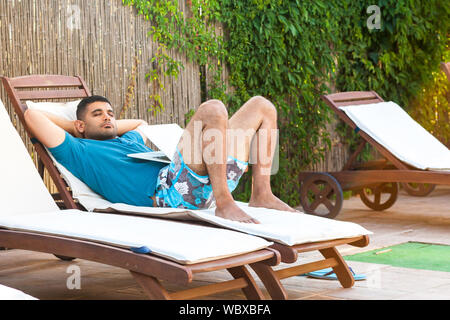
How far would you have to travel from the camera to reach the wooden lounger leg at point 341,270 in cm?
348

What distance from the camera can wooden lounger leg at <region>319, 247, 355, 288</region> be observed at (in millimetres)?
3479

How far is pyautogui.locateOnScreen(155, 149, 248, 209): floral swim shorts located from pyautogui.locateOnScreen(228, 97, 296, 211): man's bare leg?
0.22 feet

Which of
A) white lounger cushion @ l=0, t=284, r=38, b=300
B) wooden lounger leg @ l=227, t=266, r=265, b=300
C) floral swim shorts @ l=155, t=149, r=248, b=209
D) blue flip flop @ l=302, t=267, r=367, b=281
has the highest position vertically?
floral swim shorts @ l=155, t=149, r=248, b=209

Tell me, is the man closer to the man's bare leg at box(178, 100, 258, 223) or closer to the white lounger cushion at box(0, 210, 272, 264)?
the man's bare leg at box(178, 100, 258, 223)

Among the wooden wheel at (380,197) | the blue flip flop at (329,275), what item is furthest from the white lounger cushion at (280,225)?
the wooden wheel at (380,197)

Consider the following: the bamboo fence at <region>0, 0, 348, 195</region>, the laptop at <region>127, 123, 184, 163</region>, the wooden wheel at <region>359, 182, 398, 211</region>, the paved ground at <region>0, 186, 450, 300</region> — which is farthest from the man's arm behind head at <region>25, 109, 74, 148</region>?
the wooden wheel at <region>359, 182, 398, 211</region>

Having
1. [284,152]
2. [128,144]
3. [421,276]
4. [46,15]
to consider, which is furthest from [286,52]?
[421,276]

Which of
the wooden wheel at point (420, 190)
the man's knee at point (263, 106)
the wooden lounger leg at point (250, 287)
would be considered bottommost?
the wooden wheel at point (420, 190)

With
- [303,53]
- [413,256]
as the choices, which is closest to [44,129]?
[413,256]

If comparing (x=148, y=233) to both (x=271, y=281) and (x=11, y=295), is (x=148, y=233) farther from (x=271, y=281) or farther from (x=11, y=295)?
(x=11, y=295)

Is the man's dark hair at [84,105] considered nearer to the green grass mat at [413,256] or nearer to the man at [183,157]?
the man at [183,157]

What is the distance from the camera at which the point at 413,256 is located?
4.31 m

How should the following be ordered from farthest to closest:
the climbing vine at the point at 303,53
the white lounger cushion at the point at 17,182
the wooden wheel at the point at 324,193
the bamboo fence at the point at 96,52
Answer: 1. the climbing vine at the point at 303,53
2. the wooden wheel at the point at 324,193
3. the bamboo fence at the point at 96,52
4. the white lounger cushion at the point at 17,182

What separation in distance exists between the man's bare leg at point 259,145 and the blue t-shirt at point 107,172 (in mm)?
543
